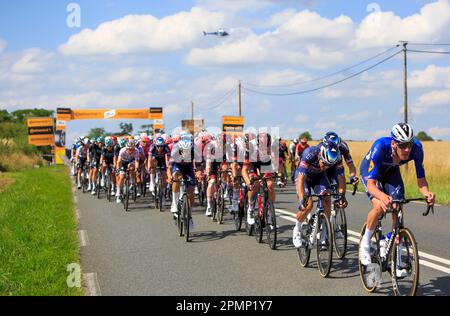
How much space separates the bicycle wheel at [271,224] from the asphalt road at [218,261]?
16 cm

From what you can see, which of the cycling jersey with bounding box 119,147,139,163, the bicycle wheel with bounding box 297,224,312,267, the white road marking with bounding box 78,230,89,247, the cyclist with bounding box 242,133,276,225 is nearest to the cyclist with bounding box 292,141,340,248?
the bicycle wheel with bounding box 297,224,312,267

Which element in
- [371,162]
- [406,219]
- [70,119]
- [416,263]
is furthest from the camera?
[70,119]

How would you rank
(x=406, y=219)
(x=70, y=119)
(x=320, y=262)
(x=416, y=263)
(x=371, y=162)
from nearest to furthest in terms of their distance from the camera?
(x=416, y=263), (x=371, y=162), (x=320, y=262), (x=406, y=219), (x=70, y=119)

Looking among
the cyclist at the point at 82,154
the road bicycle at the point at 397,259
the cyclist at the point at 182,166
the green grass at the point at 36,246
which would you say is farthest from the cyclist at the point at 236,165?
the cyclist at the point at 82,154

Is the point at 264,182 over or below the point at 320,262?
over

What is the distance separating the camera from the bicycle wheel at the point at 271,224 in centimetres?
923

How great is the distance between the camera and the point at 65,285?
6867 millimetres

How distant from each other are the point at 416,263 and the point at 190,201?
235 inches

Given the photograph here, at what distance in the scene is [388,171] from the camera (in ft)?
22.0

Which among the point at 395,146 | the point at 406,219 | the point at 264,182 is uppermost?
the point at 395,146

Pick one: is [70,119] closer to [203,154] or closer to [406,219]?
[203,154]

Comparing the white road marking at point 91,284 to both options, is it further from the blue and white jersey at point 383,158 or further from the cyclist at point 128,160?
the cyclist at point 128,160

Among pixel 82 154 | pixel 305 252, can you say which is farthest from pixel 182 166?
pixel 82 154
